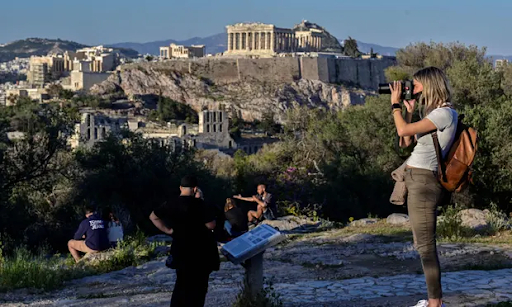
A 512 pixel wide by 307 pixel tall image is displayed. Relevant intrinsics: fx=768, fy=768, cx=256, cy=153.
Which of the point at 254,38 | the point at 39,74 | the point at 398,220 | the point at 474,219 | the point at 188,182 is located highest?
the point at 254,38

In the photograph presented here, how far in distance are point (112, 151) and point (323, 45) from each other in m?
91.5

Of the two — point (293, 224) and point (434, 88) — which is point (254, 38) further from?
point (434, 88)

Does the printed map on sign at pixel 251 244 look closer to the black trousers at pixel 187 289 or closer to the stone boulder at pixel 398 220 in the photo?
the black trousers at pixel 187 289

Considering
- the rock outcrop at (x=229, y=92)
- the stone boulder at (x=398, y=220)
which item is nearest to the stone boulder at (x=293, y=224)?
→ the stone boulder at (x=398, y=220)

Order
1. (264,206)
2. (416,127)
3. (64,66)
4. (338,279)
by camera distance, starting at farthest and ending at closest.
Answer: (64,66) → (264,206) → (338,279) → (416,127)

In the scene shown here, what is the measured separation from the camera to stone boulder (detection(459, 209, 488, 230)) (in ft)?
29.9

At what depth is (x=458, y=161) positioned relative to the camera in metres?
4.09

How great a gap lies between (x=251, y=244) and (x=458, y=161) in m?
1.29

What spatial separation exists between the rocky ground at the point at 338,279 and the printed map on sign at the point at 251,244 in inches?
24.9

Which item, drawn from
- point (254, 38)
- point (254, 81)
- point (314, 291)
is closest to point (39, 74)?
point (254, 38)

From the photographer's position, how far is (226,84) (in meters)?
75.1

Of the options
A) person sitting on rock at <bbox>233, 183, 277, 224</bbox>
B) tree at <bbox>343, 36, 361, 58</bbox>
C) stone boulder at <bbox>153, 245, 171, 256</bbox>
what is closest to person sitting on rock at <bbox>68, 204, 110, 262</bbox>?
stone boulder at <bbox>153, 245, 171, 256</bbox>

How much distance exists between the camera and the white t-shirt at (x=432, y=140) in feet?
13.3

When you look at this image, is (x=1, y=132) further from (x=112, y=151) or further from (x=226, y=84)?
(x=226, y=84)
